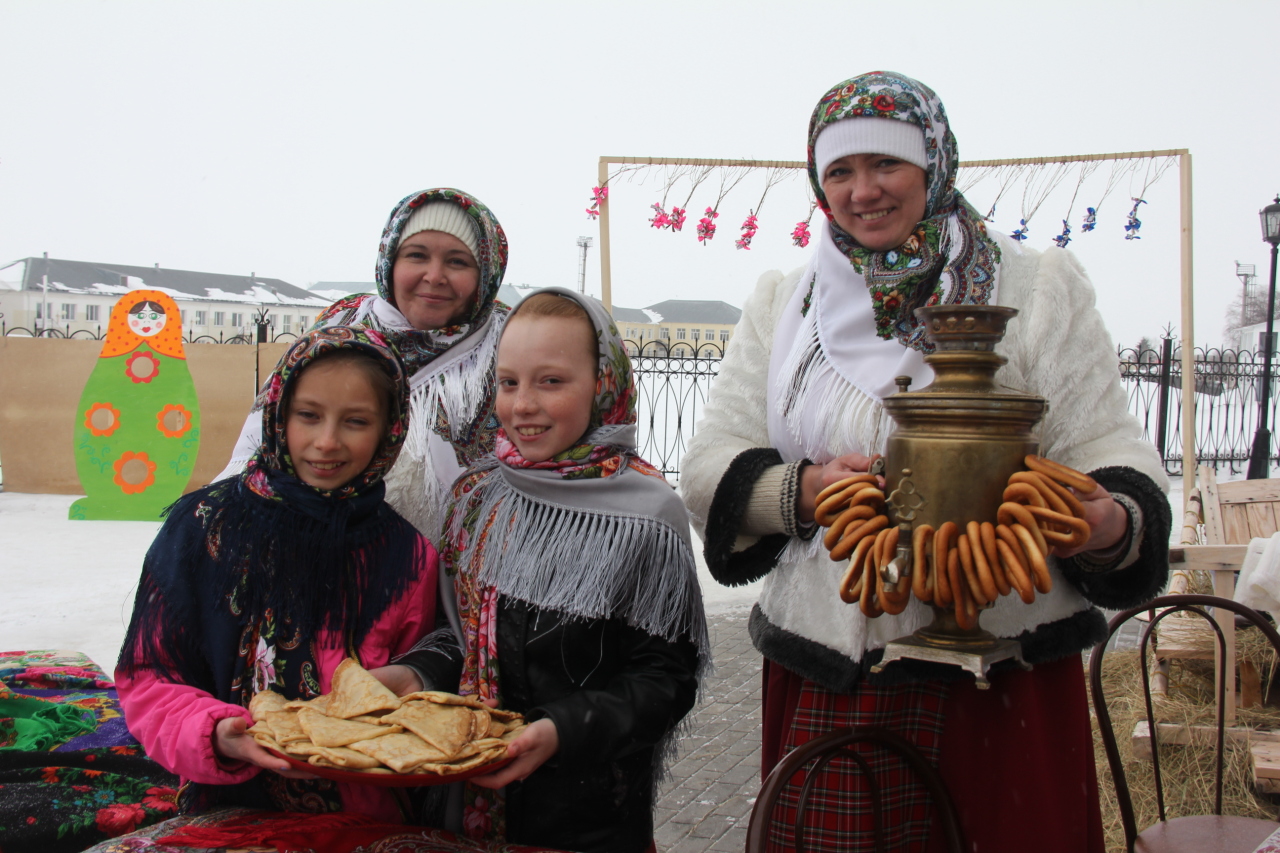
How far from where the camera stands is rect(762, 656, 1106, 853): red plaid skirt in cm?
163

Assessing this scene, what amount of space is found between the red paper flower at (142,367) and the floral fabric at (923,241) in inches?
389

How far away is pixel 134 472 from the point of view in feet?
31.9

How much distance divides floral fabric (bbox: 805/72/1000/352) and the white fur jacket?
91 millimetres

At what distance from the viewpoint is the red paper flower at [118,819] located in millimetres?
2422

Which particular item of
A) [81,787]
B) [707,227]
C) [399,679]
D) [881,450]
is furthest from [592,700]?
[707,227]

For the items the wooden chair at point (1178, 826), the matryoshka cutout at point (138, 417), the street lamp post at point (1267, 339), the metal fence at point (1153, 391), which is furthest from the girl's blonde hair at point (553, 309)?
the street lamp post at point (1267, 339)

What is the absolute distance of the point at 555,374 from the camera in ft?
5.83

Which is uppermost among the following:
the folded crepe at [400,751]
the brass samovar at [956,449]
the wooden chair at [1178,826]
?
the brass samovar at [956,449]

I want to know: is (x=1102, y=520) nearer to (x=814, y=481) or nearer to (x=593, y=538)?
(x=814, y=481)

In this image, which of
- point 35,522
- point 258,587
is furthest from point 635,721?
point 35,522

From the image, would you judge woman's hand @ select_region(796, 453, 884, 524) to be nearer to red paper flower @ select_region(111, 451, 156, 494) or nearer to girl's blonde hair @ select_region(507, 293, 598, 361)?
girl's blonde hair @ select_region(507, 293, 598, 361)

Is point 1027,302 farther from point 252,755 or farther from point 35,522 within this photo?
point 35,522

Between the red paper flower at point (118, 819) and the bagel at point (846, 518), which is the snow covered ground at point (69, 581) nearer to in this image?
the red paper flower at point (118, 819)

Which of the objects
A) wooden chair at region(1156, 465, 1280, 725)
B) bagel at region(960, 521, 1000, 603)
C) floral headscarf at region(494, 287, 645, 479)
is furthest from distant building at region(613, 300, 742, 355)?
bagel at region(960, 521, 1000, 603)
